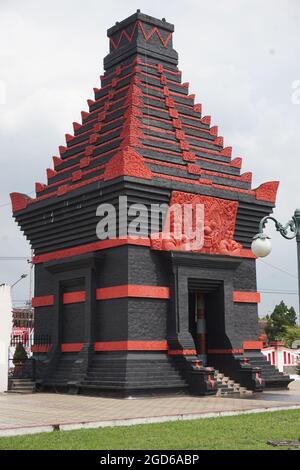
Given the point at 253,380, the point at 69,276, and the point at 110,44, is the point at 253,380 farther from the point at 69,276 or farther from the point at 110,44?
the point at 110,44

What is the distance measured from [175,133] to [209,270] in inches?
220


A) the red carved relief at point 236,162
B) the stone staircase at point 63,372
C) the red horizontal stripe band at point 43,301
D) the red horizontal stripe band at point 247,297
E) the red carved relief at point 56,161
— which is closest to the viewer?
the stone staircase at point 63,372

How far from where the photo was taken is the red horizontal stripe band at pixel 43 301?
26.2 metres

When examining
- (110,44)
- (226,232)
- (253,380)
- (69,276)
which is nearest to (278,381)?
(253,380)

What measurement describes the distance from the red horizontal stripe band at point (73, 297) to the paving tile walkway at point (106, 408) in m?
3.65

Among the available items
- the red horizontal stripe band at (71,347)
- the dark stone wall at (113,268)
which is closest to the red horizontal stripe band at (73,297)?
the dark stone wall at (113,268)

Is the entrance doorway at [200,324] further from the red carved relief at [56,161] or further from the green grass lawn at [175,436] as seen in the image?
the green grass lawn at [175,436]

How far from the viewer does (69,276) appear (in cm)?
2469

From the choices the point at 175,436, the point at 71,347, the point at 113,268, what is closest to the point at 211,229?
the point at 113,268

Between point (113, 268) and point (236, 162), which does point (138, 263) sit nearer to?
point (113, 268)

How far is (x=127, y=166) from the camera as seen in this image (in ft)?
73.8

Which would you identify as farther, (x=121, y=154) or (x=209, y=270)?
(x=209, y=270)

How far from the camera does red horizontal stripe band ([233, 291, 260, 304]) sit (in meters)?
25.3

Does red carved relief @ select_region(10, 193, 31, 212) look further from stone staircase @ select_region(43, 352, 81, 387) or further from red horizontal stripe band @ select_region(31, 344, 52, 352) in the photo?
stone staircase @ select_region(43, 352, 81, 387)
